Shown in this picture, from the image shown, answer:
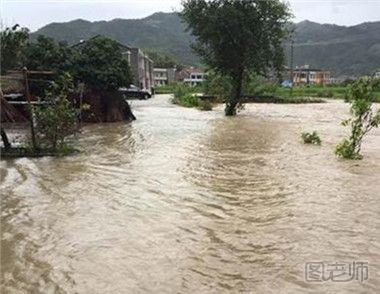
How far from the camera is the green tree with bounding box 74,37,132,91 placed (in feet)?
70.2

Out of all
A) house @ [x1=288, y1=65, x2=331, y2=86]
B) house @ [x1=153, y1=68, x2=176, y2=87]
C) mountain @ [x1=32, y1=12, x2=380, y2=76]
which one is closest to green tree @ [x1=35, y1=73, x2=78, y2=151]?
house @ [x1=153, y1=68, x2=176, y2=87]

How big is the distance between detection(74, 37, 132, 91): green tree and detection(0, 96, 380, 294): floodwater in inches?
328

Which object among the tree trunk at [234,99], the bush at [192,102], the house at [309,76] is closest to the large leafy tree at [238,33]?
the tree trunk at [234,99]

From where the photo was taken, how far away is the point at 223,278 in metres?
5.15

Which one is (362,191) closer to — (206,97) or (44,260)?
(44,260)

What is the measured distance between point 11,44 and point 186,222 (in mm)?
23176

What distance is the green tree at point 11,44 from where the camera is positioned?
25.7m

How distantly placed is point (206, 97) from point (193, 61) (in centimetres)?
11587

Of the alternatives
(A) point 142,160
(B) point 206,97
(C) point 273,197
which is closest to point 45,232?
(C) point 273,197

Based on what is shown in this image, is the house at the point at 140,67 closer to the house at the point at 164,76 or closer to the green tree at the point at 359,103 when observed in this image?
the house at the point at 164,76

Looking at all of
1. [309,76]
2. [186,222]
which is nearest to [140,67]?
[186,222]

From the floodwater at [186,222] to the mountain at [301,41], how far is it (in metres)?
130

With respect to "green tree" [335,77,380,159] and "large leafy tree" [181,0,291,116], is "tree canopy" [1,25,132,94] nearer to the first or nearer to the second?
"large leafy tree" [181,0,291,116]

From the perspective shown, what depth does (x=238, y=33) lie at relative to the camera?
28672 mm
